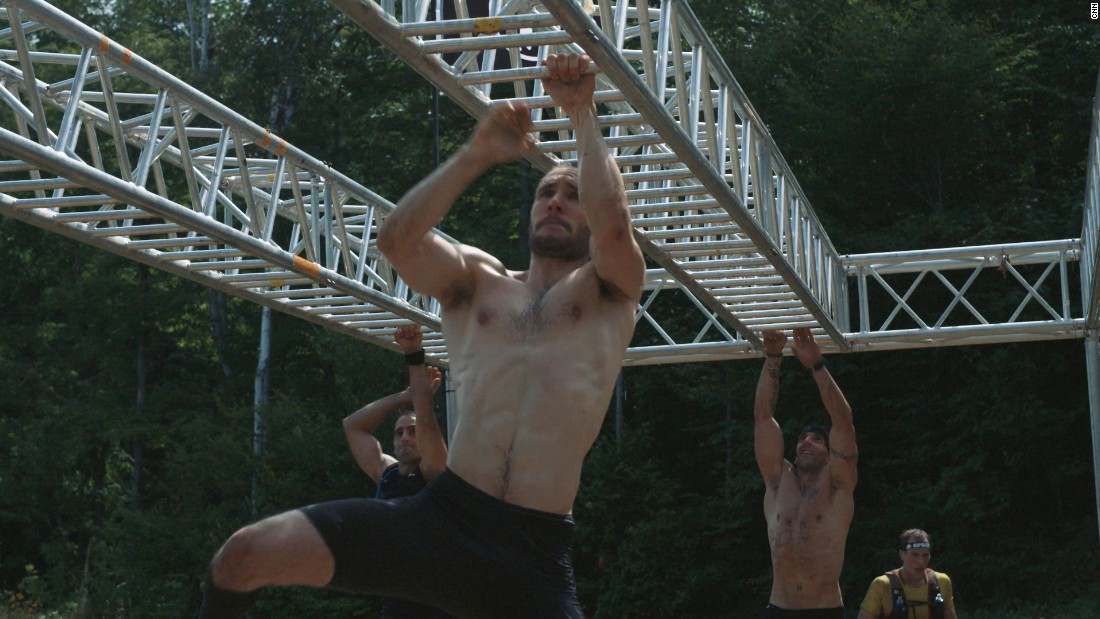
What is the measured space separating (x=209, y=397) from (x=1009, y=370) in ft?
48.0

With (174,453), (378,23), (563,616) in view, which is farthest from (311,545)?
(174,453)

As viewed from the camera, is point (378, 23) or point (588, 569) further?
point (588, 569)

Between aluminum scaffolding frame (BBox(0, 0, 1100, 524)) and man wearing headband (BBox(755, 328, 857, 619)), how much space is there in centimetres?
86

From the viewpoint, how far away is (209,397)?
2655 centimetres

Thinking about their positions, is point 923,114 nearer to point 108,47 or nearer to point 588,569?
point 588,569

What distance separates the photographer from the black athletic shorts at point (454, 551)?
133 inches

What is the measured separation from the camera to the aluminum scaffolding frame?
21.3ft

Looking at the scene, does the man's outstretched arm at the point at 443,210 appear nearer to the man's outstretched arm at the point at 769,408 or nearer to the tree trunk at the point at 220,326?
the man's outstretched arm at the point at 769,408

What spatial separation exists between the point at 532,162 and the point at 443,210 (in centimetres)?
373

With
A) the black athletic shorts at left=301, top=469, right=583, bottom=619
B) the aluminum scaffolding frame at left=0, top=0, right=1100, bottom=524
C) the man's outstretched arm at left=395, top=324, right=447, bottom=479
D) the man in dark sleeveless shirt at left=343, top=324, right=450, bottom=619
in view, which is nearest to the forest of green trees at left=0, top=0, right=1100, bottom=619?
the aluminum scaffolding frame at left=0, top=0, right=1100, bottom=524

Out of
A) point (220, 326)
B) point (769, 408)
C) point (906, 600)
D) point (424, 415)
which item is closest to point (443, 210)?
point (424, 415)

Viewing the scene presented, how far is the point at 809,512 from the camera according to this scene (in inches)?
332

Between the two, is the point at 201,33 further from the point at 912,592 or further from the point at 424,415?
the point at 424,415

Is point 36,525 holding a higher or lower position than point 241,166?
lower
